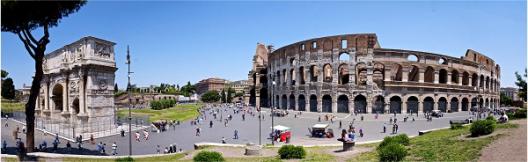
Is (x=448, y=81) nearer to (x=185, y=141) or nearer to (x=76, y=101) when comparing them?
(x=185, y=141)

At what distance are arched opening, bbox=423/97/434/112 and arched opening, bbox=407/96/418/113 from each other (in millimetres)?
1480

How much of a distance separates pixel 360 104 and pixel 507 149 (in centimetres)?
3474

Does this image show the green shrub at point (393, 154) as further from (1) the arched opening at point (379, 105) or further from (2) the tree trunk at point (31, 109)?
(1) the arched opening at point (379, 105)

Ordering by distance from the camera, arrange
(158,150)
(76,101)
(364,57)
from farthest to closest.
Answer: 1. (364,57)
2. (76,101)
3. (158,150)

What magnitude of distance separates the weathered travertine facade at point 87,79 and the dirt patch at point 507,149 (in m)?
27.6

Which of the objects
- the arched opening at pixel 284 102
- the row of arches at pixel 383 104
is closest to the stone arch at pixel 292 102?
the arched opening at pixel 284 102

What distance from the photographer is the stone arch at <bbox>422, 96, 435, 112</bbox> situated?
150 feet

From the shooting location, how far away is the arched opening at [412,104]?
44888 mm

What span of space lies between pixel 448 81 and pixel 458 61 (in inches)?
162

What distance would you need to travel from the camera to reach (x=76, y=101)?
1239 inches

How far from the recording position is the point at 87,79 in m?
29.0

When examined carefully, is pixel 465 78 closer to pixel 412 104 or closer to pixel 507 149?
pixel 412 104

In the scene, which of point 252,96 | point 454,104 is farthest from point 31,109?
point 252,96

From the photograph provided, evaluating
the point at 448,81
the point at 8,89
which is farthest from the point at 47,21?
the point at 8,89
